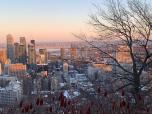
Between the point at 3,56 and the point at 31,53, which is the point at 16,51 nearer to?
the point at 31,53

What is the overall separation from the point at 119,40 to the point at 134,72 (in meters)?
1.34

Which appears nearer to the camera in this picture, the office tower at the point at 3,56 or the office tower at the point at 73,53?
the office tower at the point at 73,53

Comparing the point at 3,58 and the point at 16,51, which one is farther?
the point at 3,58

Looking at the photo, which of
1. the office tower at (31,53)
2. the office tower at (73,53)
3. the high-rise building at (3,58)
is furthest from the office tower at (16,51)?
the office tower at (73,53)

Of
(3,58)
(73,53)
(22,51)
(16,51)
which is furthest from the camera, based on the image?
(3,58)

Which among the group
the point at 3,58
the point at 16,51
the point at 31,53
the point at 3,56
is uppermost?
the point at 16,51

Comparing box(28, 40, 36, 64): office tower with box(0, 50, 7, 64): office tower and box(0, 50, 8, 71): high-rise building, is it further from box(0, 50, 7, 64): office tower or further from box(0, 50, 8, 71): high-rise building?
box(0, 50, 7, 64): office tower

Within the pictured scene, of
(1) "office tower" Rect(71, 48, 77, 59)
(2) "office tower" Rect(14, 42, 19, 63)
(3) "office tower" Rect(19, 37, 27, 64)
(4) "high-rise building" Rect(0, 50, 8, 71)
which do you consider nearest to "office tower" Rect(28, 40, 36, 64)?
(3) "office tower" Rect(19, 37, 27, 64)

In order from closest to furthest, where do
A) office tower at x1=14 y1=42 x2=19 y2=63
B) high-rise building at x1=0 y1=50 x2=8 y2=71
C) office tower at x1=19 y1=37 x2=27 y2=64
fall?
office tower at x1=19 y1=37 x2=27 y2=64
office tower at x1=14 y1=42 x2=19 y2=63
high-rise building at x1=0 y1=50 x2=8 y2=71

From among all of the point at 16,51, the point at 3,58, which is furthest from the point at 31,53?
the point at 3,58

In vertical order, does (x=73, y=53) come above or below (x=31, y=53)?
above

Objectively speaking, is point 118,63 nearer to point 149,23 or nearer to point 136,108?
point 149,23

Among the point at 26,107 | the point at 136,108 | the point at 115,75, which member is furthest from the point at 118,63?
the point at 26,107

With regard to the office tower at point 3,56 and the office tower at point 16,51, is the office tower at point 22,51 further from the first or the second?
the office tower at point 3,56
